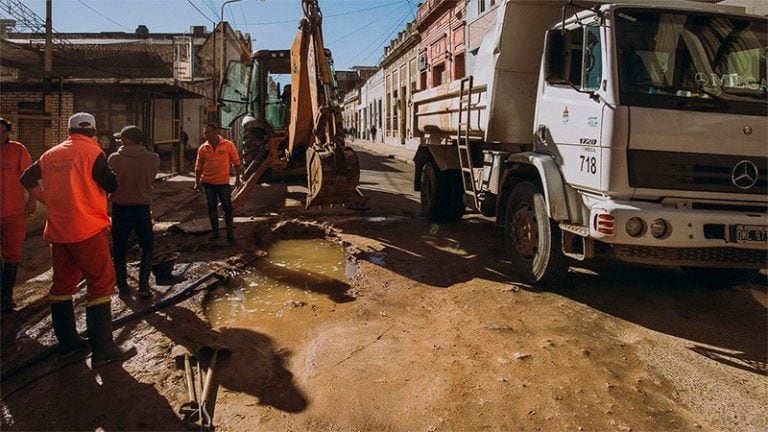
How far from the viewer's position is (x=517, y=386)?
3367 millimetres

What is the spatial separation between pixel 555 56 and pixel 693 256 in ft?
7.32

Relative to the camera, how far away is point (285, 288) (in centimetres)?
559

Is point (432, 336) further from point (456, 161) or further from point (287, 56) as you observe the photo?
point (287, 56)

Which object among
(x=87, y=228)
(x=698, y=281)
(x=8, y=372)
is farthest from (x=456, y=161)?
(x=8, y=372)

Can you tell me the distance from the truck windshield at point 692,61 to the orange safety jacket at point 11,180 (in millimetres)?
5260

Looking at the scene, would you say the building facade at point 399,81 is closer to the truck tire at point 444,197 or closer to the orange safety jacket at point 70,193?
the truck tire at point 444,197

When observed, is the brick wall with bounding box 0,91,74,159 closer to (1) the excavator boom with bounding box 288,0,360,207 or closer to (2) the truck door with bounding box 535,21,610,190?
(1) the excavator boom with bounding box 288,0,360,207

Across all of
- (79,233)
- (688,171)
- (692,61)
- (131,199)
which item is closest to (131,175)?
(131,199)

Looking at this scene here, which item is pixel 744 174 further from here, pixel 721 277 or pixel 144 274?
pixel 144 274

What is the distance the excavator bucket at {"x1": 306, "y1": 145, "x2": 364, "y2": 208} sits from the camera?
6.55m

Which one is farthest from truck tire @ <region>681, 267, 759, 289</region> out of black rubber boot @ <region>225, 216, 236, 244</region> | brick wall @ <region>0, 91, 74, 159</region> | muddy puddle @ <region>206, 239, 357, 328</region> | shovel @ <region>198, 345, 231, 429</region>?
brick wall @ <region>0, 91, 74, 159</region>

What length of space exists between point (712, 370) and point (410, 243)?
170 inches

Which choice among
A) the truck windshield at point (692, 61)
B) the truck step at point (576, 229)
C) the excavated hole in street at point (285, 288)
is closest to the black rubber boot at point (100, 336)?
the excavated hole in street at point (285, 288)

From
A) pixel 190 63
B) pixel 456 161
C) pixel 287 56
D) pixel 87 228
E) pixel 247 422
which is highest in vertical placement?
pixel 190 63
